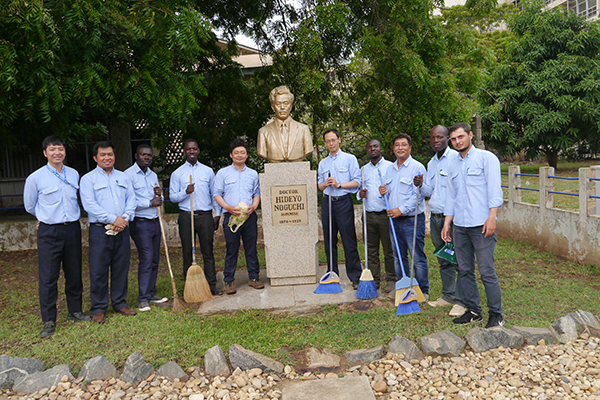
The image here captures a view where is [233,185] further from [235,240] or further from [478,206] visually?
[478,206]

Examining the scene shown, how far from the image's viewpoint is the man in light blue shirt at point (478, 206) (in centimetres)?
413

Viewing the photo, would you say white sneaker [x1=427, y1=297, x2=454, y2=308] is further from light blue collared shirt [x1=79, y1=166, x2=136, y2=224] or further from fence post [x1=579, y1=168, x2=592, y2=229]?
light blue collared shirt [x1=79, y1=166, x2=136, y2=224]

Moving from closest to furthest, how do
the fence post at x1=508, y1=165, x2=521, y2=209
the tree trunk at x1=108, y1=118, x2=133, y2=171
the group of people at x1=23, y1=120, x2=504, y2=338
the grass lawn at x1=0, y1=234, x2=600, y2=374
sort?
the grass lawn at x1=0, y1=234, x2=600, y2=374 < the group of people at x1=23, y1=120, x2=504, y2=338 < the fence post at x1=508, y1=165, x2=521, y2=209 < the tree trunk at x1=108, y1=118, x2=133, y2=171

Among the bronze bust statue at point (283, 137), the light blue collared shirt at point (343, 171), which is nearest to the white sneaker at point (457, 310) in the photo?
the light blue collared shirt at point (343, 171)

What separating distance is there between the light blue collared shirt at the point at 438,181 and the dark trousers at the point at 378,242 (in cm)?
61

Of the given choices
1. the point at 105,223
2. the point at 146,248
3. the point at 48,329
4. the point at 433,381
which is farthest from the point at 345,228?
the point at 48,329

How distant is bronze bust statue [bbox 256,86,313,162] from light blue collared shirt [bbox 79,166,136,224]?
1.87 meters

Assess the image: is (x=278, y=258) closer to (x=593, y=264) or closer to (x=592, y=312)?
(x=592, y=312)

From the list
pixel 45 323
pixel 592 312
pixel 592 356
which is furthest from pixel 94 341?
pixel 592 312

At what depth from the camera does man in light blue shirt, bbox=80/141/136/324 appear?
4727 mm

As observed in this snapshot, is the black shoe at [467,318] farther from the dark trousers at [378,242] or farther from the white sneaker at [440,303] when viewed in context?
the dark trousers at [378,242]

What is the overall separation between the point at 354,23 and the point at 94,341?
6726 mm

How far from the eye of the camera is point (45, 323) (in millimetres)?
4551

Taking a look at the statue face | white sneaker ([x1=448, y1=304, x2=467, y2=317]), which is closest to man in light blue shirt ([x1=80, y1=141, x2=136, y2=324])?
the statue face
